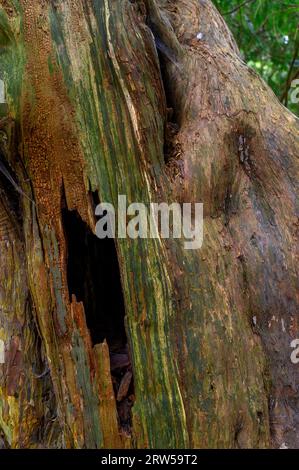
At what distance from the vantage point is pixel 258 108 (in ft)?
8.45

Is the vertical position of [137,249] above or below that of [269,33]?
below

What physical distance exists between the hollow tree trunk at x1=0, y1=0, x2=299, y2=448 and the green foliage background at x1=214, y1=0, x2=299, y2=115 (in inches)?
74.4

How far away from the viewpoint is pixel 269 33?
18.8 feet

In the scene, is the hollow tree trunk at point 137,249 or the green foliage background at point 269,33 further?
the green foliage background at point 269,33

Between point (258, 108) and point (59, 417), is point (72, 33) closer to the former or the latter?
point (258, 108)

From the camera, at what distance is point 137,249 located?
2186mm

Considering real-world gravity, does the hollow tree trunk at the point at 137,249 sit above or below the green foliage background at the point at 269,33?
below

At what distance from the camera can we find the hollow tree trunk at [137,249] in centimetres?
217

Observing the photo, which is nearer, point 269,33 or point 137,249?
point 137,249

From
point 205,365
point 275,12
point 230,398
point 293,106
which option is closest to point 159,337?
point 205,365

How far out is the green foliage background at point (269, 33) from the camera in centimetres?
456

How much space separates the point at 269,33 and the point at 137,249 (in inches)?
166

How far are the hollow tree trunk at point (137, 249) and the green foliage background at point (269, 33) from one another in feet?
6.20
